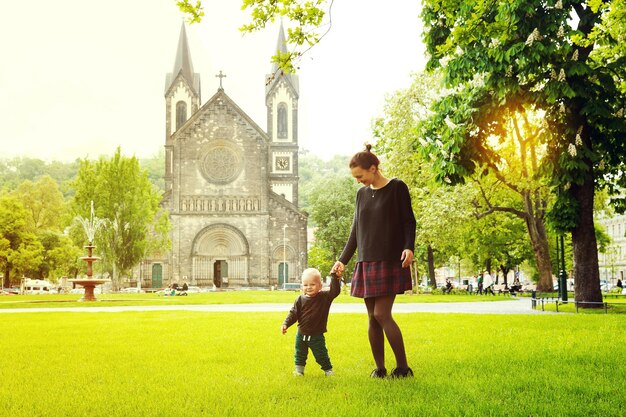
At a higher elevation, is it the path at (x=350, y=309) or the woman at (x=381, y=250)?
the woman at (x=381, y=250)

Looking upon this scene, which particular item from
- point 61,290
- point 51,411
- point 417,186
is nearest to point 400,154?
point 417,186

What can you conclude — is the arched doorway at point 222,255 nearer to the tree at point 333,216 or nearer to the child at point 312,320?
the tree at point 333,216

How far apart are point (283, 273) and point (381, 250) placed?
180ft

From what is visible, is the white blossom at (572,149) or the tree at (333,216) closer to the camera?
the white blossom at (572,149)

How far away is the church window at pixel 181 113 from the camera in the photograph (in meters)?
67.8

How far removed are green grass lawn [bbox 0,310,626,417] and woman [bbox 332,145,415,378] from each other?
40 cm

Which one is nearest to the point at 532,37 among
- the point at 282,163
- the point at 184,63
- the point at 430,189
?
the point at 430,189

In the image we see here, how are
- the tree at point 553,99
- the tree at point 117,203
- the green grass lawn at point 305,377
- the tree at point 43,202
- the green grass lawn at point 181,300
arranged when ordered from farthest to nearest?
the tree at point 43,202, the tree at point 117,203, the green grass lawn at point 181,300, the tree at point 553,99, the green grass lawn at point 305,377

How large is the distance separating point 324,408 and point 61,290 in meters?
63.0

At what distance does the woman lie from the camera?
5.97 m

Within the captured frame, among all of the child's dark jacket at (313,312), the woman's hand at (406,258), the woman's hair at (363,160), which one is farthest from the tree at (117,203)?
the woman's hand at (406,258)

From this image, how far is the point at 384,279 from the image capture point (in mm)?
5953

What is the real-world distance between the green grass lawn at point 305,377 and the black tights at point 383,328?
0.25 m

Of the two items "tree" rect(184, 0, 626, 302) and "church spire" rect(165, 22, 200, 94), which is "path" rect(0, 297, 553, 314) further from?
"church spire" rect(165, 22, 200, 94)
